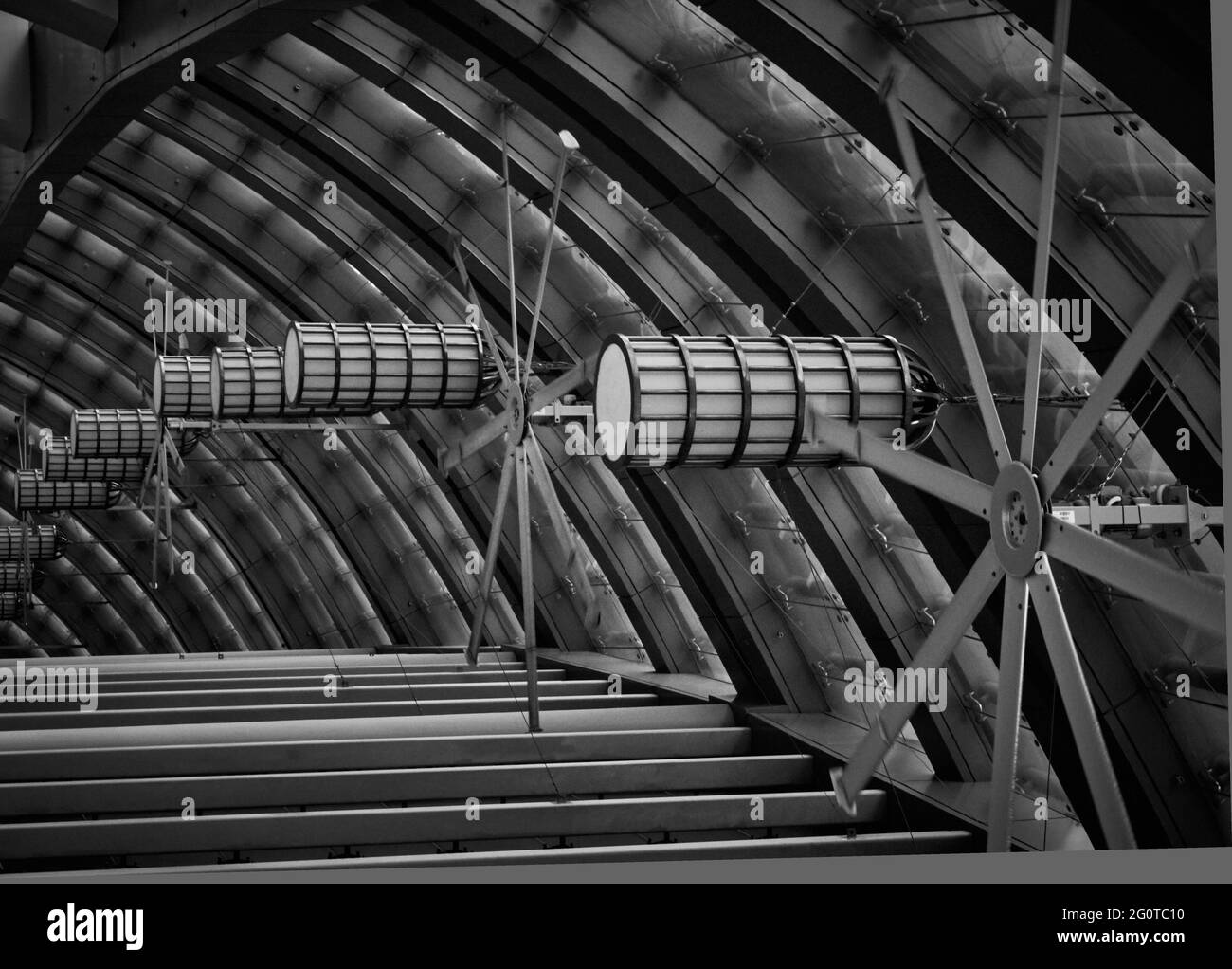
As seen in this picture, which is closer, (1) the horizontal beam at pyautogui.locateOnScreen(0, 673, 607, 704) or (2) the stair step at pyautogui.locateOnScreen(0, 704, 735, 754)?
(2) the stair step at pyautogui.locateOnScreen(0, 704, 735, 754)

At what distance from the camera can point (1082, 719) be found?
7.26 metres

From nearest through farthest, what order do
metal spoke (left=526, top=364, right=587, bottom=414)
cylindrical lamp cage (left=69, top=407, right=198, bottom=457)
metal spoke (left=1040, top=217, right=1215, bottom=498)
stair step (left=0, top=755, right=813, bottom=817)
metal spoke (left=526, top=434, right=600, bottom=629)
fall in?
metal spoke (left=1040, top=217, right=1215, bottom=498), stair step (left=0, top=755, right=813, bottom=817), metal spoke (left=526, top=364, right=587, bottom=414), metal spoke (left=526, top=434, right=600, bottom=629), cylindrical lamp cage (left=69, top=407, right=198, bottom=457)

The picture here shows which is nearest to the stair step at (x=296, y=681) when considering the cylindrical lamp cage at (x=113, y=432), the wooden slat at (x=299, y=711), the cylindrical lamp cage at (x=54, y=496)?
the wooden slat at (x=299, y=711)

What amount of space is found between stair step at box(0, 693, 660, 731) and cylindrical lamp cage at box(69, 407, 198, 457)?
11.3 metres

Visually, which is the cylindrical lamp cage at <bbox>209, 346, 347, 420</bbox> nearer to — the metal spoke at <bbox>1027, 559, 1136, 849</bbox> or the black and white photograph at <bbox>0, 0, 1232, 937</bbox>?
the black and white photograph at <bbox>0, 0, 1232, 937</bbox>

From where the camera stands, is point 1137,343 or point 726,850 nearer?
point 1137,343

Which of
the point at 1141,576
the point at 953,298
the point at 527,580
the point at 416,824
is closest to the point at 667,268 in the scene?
the point at 527,580

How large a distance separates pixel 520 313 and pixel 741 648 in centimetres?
637

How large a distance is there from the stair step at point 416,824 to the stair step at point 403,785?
1.30 feet

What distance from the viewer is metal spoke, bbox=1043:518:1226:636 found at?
6.30m

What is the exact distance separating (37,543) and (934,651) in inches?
1671

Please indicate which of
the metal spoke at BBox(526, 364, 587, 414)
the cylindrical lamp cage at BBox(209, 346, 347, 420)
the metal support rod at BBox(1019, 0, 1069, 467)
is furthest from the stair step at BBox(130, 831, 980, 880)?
the cylindrical lamp cage at BBox(209, 346, 347, 420)

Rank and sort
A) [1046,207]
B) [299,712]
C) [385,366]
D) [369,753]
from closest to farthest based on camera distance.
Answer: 1. [1046,207]
2. [369,753]
3. [385,366]
4. [299,712]

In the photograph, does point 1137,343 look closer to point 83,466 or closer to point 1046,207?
point 1046,207
